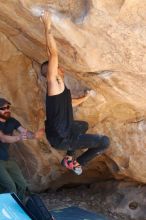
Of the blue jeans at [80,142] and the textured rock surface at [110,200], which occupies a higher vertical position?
the blue jeans at [80,142]

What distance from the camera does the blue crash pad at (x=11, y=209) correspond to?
176 inches

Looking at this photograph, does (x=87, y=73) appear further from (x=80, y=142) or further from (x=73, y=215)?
(x=73, y=215)

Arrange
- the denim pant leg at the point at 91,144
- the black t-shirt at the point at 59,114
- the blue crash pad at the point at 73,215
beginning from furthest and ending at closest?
1. the denim pant leg at the point at 91,144
2. the blue crash pad at the point at 73,215
3. the black t-shirt at the point at 59,114

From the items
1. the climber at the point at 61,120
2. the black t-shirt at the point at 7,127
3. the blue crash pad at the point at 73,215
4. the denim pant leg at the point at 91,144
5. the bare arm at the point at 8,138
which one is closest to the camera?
the climber at the point at 61,120

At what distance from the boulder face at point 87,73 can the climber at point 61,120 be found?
0.29 meters

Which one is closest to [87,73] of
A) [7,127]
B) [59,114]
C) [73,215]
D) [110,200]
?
[59,114]

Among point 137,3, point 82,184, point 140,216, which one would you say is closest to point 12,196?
point 137,3

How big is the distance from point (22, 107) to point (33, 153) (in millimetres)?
894

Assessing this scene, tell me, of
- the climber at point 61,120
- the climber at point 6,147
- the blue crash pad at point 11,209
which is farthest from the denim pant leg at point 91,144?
the blue crash pad at point 11,209

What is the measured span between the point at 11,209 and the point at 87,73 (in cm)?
205

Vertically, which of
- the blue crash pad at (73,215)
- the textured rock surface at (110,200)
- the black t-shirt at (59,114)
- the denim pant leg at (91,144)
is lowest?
the textured rock surface at (110,200)

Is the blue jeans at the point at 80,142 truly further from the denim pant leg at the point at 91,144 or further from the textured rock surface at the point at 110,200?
the textured rock surface at the point at 110,200

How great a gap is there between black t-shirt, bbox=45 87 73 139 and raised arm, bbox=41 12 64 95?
8 centimetres

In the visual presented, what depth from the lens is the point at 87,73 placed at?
587 centimetres
